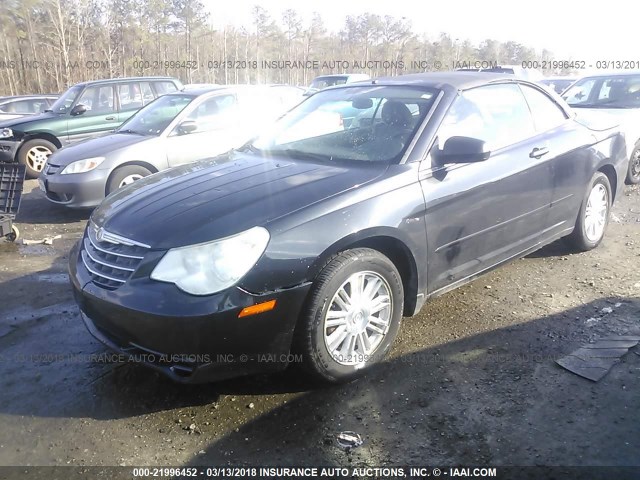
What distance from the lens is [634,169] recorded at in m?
7.92

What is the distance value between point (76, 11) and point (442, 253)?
3697 centimetres

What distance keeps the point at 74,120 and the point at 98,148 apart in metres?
3.56

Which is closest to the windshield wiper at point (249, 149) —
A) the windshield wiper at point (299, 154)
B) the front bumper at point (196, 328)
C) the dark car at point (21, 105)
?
the windshield wiper at point (299, 154)

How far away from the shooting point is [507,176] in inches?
144

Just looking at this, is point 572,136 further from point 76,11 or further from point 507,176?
point 76,11

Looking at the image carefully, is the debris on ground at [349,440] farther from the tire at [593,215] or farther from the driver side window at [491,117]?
the tire at [593,215]

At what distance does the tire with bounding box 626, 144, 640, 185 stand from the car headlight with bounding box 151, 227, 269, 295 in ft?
24.2

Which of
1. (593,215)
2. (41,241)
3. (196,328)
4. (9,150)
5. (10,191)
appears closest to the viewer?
(196,328)

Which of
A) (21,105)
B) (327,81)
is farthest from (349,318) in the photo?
(327,81)

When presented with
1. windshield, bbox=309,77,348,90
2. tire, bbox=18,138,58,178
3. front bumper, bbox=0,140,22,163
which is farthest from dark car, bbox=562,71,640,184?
windshield, bbox=309,77,348,90

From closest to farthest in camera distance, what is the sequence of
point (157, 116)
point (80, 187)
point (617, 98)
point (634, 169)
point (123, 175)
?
1. point (80, 187)
2. point (123, 175)
3. point (157, 116)
4. point (617, 98)
5. point (634, 169)

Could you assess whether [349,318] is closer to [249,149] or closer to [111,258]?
[111,258]

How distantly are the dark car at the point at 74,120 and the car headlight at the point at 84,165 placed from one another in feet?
11.7

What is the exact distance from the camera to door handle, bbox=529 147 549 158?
389cm
